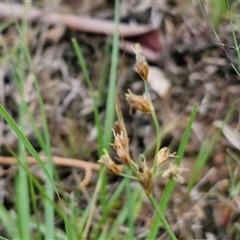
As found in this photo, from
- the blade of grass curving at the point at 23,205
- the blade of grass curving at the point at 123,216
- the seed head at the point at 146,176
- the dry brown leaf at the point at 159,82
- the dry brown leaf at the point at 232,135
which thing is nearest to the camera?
the seed head at the point at 146,176

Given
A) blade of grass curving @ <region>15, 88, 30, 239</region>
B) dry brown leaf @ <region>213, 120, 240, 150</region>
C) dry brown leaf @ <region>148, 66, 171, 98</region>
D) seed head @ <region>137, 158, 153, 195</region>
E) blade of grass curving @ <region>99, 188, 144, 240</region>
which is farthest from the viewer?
dry brown leaf @ <region>148, 66, 171, 98</region>

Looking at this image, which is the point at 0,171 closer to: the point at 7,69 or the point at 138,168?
the point at 7,69

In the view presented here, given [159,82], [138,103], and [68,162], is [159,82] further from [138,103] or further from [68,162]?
[138,103]

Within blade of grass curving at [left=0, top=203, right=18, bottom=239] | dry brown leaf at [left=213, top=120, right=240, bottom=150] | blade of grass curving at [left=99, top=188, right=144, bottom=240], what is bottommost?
blade of grass curving at [left=99, top=188, right=144, bottom=240]

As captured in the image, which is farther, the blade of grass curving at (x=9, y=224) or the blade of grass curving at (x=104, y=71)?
the blade of grass curving at (x=104, y=71)

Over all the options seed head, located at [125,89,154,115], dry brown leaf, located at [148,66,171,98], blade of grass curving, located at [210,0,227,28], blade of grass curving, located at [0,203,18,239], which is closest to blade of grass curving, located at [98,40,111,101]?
dry brown leaf, located at [148,66,171,98]

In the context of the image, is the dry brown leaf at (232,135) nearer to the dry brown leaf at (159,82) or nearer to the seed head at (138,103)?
the dry brown leaf at (159,82)

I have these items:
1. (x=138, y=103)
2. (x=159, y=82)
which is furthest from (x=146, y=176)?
(x=159, y=82)

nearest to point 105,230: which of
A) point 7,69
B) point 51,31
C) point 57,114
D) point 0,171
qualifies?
point 0,171

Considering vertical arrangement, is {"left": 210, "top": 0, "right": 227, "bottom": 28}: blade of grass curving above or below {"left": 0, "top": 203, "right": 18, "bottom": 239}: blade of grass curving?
above

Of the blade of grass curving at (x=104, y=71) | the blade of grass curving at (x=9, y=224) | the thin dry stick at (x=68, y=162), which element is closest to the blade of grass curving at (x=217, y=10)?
the blade of grass curving at (x=104, y=71)

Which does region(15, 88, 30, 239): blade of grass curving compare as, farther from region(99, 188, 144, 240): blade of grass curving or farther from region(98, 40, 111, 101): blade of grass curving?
region(98, 40, 111, 101): blade of grass curving
